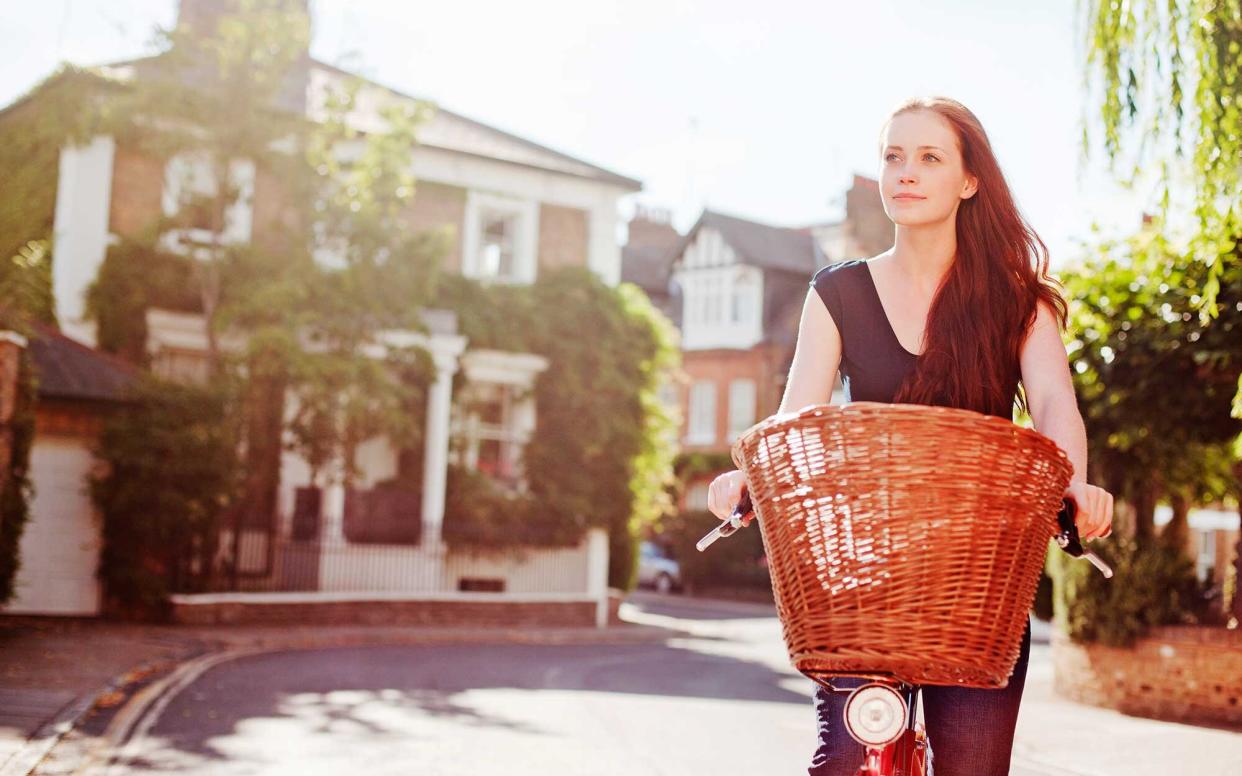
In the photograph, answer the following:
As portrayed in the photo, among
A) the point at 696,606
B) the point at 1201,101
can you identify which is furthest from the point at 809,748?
the point at 696,606

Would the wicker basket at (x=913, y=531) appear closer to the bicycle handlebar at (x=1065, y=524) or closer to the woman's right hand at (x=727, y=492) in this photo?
the bicycle handlebar at (x=1065, y=524)

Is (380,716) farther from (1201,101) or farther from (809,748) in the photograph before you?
(1201,101)

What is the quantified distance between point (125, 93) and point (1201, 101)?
54.3 feet

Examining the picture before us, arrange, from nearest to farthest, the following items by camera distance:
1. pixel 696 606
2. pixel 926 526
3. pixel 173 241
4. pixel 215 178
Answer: pixel 926 526 → pixel 215 178 → pixel 173 241 → pixel 696 606

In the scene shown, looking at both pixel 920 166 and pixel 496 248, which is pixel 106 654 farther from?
pixel 496 248

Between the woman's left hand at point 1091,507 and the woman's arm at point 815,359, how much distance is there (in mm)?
549

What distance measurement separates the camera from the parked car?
40.0 metres

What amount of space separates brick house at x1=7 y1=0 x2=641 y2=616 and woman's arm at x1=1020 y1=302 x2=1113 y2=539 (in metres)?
18.5

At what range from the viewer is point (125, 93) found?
2050 centimetres

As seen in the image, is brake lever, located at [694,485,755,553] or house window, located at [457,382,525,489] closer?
brake lever, located at [694,485,755,553]

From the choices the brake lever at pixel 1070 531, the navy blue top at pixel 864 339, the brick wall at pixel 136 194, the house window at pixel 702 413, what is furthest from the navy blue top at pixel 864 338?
→ the house window at pixel 702 413

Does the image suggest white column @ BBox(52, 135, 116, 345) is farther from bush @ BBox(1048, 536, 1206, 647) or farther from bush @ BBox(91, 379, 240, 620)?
bush @ BBox(1048, 536, 1206, 647)

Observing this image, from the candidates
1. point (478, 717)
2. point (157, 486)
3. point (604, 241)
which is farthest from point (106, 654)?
point (604, 241)

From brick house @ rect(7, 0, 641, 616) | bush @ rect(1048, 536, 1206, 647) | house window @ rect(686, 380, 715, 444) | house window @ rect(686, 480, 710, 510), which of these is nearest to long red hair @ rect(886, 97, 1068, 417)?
bush @ rect(1048, 536, 1206, 647)
